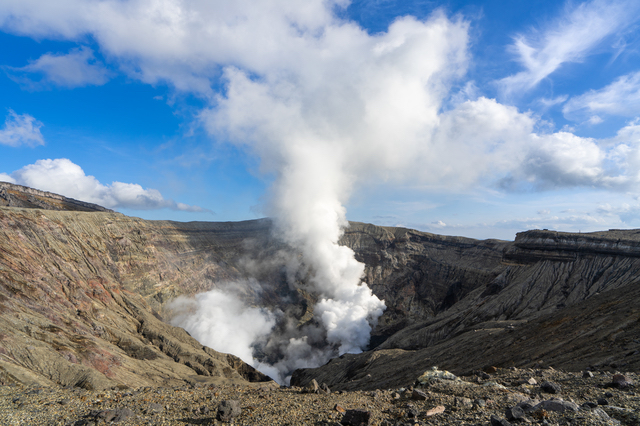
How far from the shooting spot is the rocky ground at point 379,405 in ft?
26.6

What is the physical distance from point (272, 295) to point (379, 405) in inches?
2995

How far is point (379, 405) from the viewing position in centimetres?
1211

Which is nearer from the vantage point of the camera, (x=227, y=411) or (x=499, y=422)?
(x=499, y=422)

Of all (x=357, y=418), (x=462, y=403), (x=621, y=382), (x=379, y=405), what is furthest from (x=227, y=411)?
(x=621, y=382)

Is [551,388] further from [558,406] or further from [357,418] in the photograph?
[357,418]

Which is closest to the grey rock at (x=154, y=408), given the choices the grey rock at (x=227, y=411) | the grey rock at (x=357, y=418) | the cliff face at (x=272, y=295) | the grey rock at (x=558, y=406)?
the grey rock at (x=227, y=411)

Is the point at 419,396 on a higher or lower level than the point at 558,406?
lower

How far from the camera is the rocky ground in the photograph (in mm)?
8117

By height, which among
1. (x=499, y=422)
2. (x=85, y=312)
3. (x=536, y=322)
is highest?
(x=499, y=422)

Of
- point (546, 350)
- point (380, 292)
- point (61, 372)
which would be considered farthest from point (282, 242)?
point (546, 350)

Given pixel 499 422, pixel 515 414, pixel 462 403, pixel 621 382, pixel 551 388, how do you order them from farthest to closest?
pixel 551 388 < pixel 621 382 < pixel 462 403 < pixel 515 414 < pixel 499 422

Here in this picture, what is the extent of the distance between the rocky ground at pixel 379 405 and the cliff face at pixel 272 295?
7851 mm

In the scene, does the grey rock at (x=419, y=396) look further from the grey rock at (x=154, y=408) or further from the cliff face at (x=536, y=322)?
the cliff face at (x=536, y=322)

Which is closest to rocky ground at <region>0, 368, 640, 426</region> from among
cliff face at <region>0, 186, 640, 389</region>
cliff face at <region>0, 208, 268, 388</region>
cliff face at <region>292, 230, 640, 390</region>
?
cliff face at <region>292, 230, 640, 390</region>
